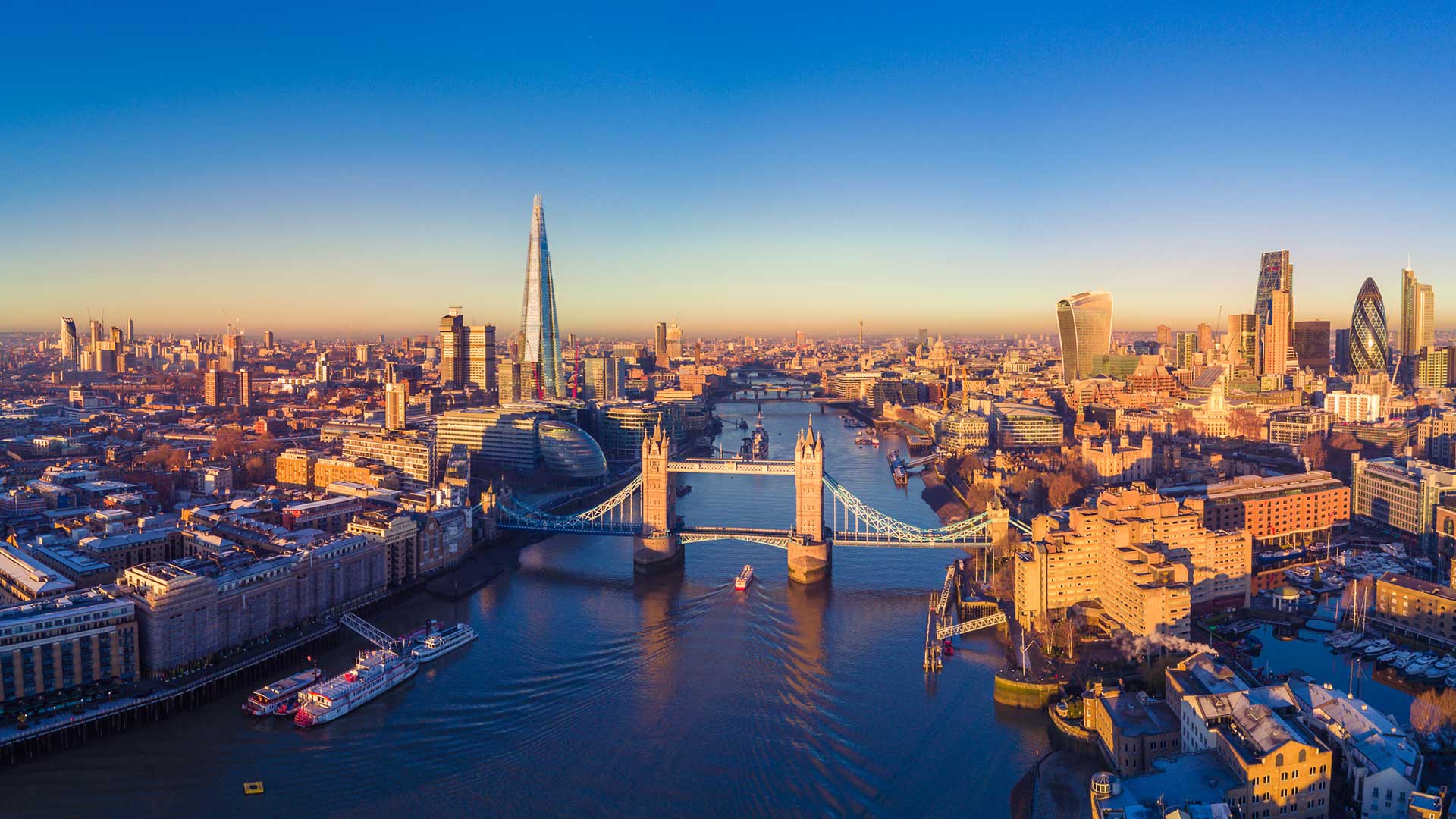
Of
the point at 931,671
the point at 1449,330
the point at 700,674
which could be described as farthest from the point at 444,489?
the point at 1449,330

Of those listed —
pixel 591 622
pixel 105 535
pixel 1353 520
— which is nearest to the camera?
pixel 591 622

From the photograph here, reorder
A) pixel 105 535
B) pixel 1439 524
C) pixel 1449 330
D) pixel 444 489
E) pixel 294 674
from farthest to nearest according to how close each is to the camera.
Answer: pixel 1449 330
pixel 444 489
pixel 1439 524
pixel 105 535
pixel 294 674

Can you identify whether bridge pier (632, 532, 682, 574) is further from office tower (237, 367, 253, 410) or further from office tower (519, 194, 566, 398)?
office tower (237, 367, 253, 410)

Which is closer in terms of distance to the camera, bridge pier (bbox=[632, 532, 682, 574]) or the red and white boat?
the red and white boat

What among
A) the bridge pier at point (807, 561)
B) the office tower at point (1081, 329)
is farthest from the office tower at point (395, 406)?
the office tower at point (1081, 329)

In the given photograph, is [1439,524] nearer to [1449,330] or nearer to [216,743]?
[216,743]

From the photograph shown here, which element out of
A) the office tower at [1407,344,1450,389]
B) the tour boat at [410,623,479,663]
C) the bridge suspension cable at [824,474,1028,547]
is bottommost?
the tour boat at [410,623,479,663]

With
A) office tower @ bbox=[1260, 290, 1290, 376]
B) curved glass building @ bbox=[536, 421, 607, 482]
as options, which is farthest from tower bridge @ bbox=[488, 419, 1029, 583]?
office tower @ bbox=[1260, 290, 1290, 376]
